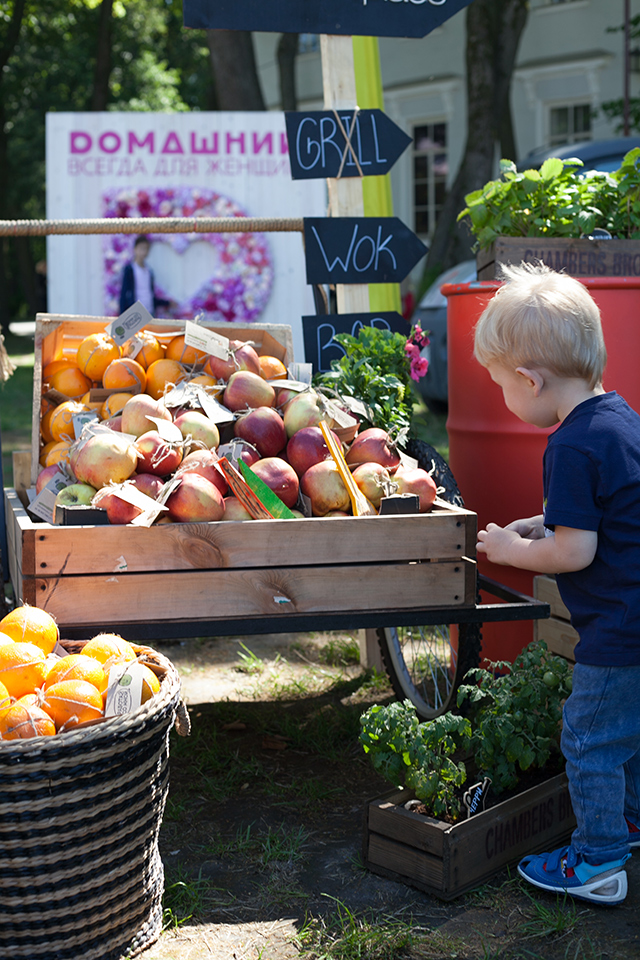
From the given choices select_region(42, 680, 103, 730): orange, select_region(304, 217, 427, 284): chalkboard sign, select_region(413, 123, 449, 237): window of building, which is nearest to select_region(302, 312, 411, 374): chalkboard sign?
select_region(304, 217, 427, 284): chalkboard sign

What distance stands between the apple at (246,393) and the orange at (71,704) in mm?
1153

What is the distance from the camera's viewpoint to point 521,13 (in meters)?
12.4

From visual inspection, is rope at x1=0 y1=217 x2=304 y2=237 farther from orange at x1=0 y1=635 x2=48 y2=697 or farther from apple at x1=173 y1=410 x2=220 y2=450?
orange at x1=0 y1=635 x2=48 y2=697

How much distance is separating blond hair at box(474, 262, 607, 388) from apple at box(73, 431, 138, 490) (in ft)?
3.23

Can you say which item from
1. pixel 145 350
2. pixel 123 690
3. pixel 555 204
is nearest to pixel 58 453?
pixel 145 350

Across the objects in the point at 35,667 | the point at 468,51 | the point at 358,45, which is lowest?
the point at 35,667

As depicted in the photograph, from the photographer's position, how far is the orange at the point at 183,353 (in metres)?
3.08

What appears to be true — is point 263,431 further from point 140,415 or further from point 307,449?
point 140,415

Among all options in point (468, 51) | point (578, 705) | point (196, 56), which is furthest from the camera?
point (196, 56)

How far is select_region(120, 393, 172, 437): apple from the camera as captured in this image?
2.67 meters

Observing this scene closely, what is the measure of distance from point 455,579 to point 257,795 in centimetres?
87

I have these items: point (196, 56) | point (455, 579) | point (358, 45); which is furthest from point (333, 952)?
point (196, 56)

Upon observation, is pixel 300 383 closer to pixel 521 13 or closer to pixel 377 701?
pixel 377 701

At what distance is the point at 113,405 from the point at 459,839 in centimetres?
162
